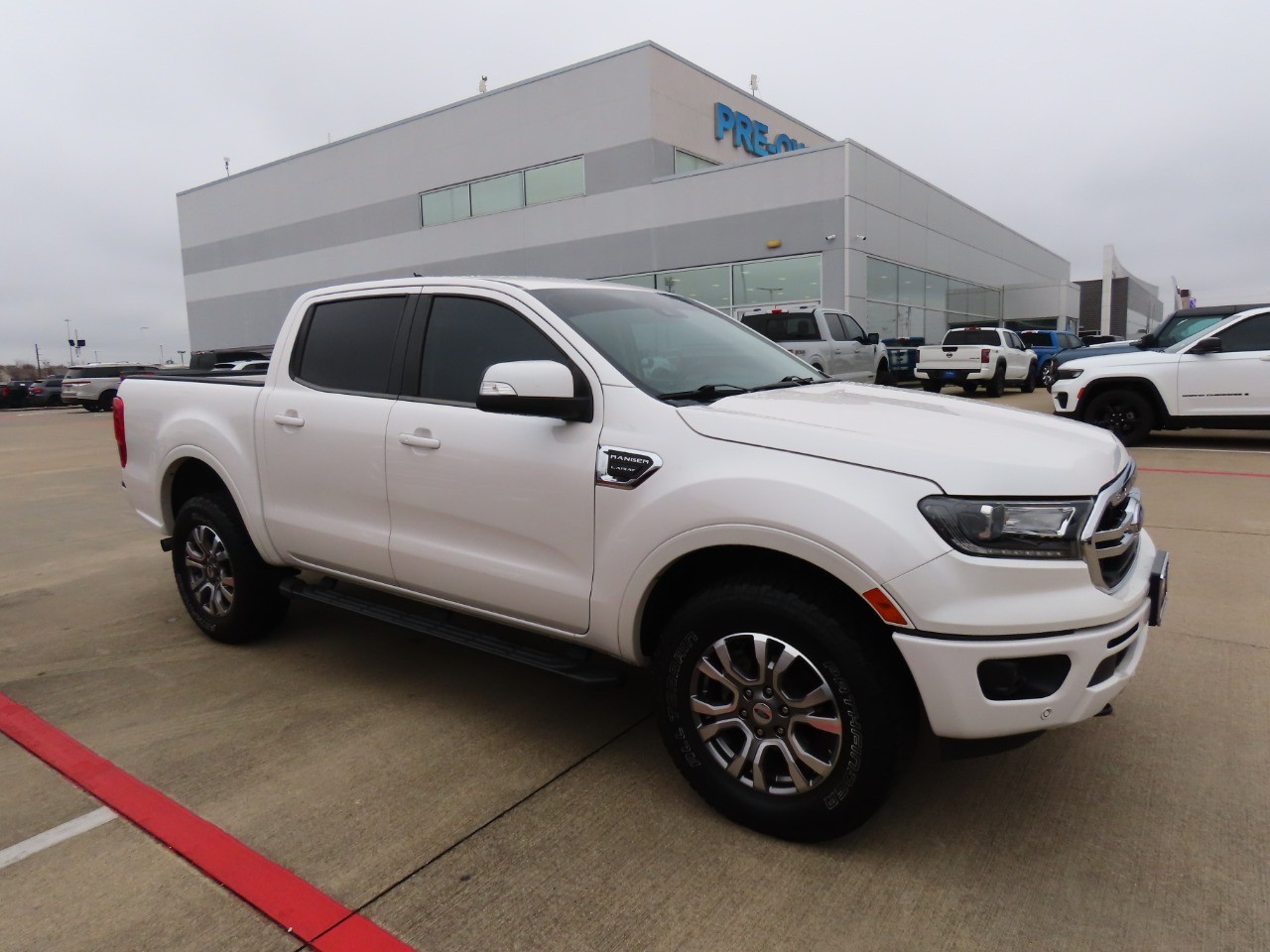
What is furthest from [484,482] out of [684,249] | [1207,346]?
[684,249]

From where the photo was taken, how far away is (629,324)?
11.1 feet

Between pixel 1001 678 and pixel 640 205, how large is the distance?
76.8ft

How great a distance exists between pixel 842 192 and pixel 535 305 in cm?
1994

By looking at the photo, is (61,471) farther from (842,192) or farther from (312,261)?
(312,261)

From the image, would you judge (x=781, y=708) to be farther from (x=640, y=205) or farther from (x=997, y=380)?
(x=640, y=205)

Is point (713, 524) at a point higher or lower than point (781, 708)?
higher

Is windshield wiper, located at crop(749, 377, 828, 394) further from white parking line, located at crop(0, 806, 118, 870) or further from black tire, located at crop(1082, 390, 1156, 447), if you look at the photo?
black tire, located at crop(1082, 390, 1156, 447)

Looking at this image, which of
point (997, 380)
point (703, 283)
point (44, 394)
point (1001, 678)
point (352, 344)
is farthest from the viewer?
point (44, 394)

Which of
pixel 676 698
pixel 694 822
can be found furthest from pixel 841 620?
pixel 694 822

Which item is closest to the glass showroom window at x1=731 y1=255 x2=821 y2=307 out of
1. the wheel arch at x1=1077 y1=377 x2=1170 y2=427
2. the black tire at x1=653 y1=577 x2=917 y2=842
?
the wheel arch at x1=1077 y1=377 x2=1170 y2=427

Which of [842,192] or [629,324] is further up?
[842,192]

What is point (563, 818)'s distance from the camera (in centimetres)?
276

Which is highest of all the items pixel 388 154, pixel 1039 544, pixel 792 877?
pixel 388 154

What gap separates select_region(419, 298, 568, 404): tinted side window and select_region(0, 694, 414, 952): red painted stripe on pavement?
170 cm
